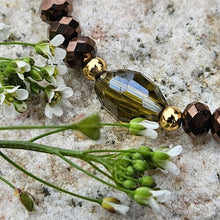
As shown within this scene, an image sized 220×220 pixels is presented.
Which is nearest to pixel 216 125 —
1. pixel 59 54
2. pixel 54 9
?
pixel 59 54

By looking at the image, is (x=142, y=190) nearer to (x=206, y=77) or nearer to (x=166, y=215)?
(x=166, y=215)

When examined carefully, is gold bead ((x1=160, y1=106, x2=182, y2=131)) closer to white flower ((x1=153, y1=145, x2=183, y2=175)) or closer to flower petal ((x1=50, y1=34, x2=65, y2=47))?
white flower ((x1=153, y1=145, x2=183, y2=175))

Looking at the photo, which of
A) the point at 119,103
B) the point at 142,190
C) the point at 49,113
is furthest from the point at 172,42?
the point at 142,190

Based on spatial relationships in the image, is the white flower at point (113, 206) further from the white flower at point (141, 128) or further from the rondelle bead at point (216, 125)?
the rondelle bead at point (216, 125)

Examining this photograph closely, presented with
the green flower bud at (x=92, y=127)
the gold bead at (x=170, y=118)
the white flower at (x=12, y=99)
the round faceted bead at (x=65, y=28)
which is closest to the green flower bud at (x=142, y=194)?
the green flower bud at (x=92, y=127)

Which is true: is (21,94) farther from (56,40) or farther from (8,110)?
(56,40)

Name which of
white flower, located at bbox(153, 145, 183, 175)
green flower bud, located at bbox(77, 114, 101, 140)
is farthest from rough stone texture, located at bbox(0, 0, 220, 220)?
green flower bud, located at bbox(77, 114, 101, 140)
